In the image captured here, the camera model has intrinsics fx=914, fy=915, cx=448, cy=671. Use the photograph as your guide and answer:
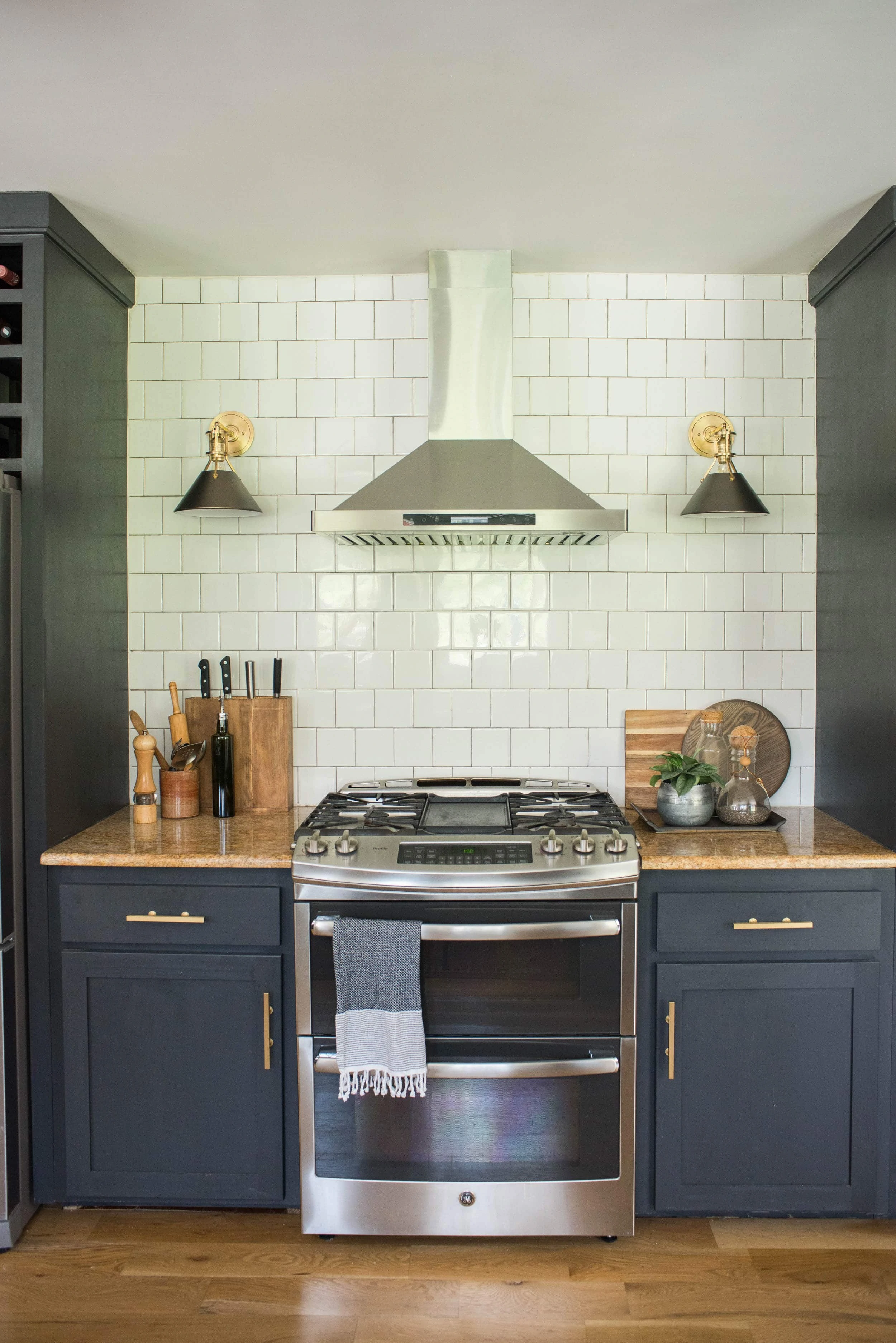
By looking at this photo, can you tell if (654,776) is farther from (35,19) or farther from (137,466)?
(35,19)

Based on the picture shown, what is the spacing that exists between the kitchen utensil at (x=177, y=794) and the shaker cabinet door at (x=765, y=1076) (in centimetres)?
148

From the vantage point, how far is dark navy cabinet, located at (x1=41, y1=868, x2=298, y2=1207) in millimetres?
2371

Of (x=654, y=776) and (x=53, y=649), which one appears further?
(x=654, y=776)

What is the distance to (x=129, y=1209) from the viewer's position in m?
2.51

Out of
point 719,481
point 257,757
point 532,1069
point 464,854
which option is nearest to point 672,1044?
point 532,1069

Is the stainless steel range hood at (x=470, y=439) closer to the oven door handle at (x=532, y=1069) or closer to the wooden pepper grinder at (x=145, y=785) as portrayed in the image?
the wooden pepper grinder at (x=145, y=785)

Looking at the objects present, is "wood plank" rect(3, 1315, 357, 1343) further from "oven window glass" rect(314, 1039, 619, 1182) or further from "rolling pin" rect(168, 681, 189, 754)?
"rolling pin" rect(168, 681, 189, 754)

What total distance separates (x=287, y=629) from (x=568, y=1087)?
5.38 feet

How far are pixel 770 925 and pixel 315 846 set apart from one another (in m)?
1.18

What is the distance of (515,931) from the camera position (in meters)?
2.26

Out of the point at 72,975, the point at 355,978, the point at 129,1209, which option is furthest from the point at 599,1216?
the point at 72,975

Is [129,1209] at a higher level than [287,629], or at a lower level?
lower

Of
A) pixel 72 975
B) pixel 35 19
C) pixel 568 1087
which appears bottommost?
pixel 568 1087

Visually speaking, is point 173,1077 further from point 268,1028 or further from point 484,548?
point 484,548
